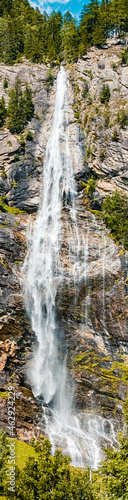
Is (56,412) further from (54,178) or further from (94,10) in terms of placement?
(94,10)

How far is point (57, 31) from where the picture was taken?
2144 inches

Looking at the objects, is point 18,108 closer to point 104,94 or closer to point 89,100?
point 89,100

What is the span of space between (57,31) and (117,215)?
37.2 meters

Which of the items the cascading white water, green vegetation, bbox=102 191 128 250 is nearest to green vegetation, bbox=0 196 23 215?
the cascading white water

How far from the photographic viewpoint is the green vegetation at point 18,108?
40.6m

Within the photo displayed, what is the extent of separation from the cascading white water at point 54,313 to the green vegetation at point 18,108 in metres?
6.50

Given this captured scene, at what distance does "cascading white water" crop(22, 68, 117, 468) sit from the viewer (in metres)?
25.0

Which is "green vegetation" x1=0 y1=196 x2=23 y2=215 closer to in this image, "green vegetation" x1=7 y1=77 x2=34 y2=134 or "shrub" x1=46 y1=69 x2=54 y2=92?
"green vegetation" x1=7 y1=77 x2=34 y2=134

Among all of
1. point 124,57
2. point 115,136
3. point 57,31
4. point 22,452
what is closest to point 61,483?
point 22,452

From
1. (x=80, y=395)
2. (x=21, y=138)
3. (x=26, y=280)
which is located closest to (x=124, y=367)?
(x=80, y=395)

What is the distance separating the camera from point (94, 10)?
48.3 metres

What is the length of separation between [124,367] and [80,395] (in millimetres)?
3962

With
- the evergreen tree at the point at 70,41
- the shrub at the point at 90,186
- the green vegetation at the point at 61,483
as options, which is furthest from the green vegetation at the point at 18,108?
the green vegetation at the point at 61,483

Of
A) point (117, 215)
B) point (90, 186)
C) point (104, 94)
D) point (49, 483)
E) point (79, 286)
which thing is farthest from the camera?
point (104, 94)
